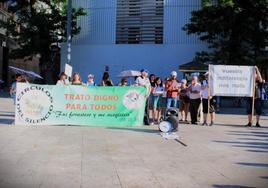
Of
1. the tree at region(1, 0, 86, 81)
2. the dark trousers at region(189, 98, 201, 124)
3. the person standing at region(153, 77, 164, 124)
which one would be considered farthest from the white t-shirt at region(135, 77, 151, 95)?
the tree at region(1, 0, 86, 81)

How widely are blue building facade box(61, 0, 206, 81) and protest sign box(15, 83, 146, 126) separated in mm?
22899

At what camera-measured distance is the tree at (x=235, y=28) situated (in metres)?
33.0

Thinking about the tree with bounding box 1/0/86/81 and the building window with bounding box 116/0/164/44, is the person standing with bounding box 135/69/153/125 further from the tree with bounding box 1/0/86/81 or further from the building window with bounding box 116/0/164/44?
the tree with bounding box 1/0/86/81

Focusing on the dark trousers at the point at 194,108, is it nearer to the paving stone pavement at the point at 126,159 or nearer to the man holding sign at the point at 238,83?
the man holding sign at the point at 238,83

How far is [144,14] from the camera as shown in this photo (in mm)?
40250

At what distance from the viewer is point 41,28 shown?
141 ft

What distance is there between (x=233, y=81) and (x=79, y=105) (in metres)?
5.41

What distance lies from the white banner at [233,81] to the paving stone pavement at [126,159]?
3.11 meters

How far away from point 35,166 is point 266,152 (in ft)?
16.9

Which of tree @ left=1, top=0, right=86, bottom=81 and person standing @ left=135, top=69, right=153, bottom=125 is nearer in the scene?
person standing @ left=135, top=69, right=153, bottom=125

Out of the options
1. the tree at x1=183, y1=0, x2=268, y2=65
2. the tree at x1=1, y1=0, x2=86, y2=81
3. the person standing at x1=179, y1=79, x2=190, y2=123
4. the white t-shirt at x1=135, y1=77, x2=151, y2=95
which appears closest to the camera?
the white t-shirt at x1=135, y1=77, x2=151, y2=95

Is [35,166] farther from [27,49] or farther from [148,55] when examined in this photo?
[27,49]

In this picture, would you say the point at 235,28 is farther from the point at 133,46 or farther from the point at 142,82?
the point at 142,82

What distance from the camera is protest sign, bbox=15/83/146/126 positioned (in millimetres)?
15422
